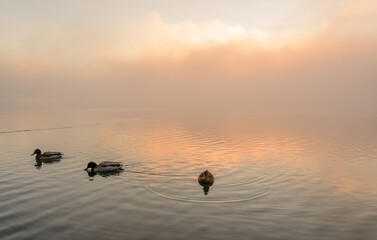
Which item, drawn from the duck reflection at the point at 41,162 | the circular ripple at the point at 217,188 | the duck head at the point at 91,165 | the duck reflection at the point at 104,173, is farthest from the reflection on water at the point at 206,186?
the duck reflection at the point at 41,162

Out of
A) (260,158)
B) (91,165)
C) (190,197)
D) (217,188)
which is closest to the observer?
(190,197)

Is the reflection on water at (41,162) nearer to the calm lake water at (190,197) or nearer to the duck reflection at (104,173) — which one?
the calm lake water at (190,197)

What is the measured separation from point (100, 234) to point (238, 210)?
7.80 m

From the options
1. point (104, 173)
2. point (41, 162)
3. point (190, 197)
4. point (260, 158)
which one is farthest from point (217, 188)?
point (41, 162)

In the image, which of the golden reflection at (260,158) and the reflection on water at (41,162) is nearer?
the golden reflection at (260,158)

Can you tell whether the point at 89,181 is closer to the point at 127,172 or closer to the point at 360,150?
the point at 127,172

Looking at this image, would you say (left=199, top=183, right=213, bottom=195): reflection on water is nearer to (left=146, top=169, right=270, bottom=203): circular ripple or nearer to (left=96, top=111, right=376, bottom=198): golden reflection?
(left=146, top=169, right=270, bottom=203): circular ripple

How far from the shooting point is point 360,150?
1453 inches

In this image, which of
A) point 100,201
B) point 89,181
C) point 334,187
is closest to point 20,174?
point 89,181

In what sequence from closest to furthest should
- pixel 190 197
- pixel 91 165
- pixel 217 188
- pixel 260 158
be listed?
pixel 190 197, pixel 217 188, pixel 91 165, pixel 260 158

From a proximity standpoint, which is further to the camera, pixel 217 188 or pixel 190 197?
pixel 217 188

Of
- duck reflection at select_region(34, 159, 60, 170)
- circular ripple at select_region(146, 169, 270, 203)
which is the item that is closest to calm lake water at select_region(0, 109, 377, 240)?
circular ripple at select_region(146, 169, 270, 203)

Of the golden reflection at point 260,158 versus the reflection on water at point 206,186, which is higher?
the golden reflection at point 260,158

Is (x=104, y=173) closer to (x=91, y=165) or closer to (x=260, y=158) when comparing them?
(x=91, y=165)
